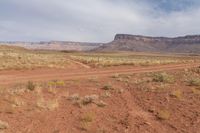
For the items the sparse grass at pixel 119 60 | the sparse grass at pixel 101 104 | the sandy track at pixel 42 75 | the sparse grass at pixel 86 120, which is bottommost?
the sparse grass at pixel 119 60

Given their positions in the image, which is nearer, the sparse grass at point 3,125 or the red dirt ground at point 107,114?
the sparse grass at point 3,125

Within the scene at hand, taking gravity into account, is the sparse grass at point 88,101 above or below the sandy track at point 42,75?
above

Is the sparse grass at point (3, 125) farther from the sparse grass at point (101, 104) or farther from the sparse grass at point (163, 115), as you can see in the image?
the sparse grass at point (163, 115)

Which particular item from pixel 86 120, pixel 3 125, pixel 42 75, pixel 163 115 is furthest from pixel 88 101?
pixel 42 75

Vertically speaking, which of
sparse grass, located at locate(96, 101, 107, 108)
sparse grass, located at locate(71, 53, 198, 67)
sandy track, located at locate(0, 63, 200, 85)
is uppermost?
sparse grass, located at locate(96, 101, 107, 108)

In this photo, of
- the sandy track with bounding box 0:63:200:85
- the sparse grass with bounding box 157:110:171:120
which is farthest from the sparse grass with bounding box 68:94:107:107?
the sandy track with bounding box 0:63:200:85

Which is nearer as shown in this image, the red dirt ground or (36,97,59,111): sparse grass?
the red dirt ground

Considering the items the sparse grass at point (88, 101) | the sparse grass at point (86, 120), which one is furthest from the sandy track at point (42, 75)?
the sparse grass at point (86, 120)

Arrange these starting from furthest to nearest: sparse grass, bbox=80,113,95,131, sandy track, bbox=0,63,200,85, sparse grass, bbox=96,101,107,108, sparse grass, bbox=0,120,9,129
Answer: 1. sandy track, bbox=0,63,200,85
2. sparse grass, bbox=96,101,107,108
3. sparse grass, bbox=80,113,95,131
4. sparse grass, bbox=0,120,9,129

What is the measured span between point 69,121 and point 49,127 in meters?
0.81

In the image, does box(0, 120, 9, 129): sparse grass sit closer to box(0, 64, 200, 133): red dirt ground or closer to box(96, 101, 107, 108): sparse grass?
box(0, 64, 200, 133): red dirt ground

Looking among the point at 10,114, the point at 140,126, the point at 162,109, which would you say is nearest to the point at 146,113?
the point at 162,109

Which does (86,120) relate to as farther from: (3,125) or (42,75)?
(42,75)

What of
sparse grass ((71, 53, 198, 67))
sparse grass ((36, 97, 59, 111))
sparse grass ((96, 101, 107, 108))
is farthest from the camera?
sparse grass ((71, 53, 198, 67))
